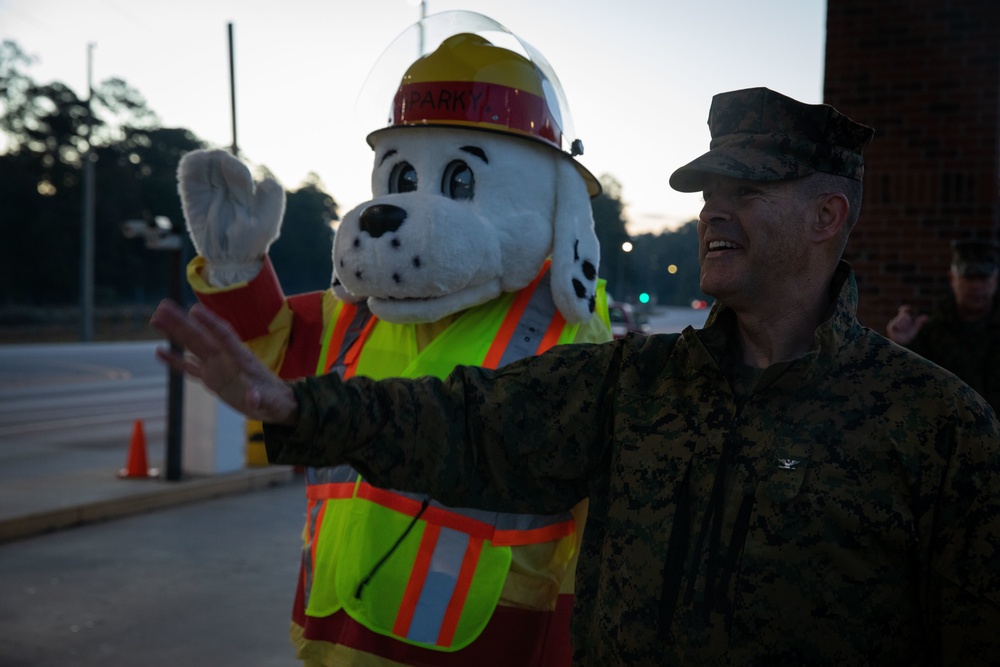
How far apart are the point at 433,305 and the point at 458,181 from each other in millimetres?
434

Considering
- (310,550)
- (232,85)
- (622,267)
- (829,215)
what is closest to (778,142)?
(829,215)

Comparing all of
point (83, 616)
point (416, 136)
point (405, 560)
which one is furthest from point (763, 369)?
point (83, 616)

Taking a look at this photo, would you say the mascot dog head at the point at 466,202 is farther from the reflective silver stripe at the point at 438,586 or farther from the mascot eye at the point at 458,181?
the reflective silver stripe at the point at 438,586

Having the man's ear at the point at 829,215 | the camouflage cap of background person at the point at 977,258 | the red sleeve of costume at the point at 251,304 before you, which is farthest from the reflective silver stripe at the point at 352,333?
the camouflage cap of background person at the point at 977,258

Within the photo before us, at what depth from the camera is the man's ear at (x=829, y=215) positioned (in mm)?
1926

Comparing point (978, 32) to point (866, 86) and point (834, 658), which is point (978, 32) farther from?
point (834, 658)

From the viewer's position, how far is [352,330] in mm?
3004

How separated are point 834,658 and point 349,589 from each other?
1.33 metres

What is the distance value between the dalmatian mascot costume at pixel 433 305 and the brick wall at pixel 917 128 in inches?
163

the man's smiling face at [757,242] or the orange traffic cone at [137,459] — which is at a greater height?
the man's smiling face at [757,242]

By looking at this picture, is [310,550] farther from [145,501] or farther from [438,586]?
[145,501]

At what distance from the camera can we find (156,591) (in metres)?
5.72

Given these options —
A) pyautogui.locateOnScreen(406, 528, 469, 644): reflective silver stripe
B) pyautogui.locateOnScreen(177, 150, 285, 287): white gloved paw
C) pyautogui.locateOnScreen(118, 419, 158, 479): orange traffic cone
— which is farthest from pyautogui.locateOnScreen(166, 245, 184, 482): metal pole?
pyautogui.locateOnScreen(406, 528, 469, 644): reflective silver stripe

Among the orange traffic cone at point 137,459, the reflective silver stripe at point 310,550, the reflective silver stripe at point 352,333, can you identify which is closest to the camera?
the reflective silver stripe at point 310,550
